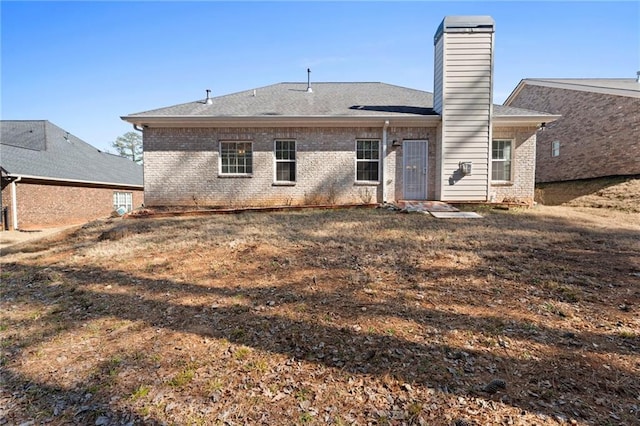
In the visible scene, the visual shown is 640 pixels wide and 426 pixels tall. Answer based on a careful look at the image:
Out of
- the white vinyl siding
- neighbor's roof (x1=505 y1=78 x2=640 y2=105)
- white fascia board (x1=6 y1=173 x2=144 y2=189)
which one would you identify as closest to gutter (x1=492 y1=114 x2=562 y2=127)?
the white vinyl siding

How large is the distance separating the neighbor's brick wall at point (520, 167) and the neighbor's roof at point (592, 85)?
19.2 feet

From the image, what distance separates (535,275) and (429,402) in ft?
9.73

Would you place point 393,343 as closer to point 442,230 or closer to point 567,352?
point 567,352

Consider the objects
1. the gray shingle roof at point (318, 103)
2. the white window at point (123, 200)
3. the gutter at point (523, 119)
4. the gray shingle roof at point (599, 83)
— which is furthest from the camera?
the white window at point (123, 200)

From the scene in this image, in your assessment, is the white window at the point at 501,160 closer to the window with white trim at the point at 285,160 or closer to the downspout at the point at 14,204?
the window with white trim at the point at 285,160

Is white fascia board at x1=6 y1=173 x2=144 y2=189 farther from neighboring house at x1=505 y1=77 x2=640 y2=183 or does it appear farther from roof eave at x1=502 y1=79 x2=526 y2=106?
roof eave at x1=502 y1=79 x2=526 y2=106

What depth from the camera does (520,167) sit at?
35.7ft

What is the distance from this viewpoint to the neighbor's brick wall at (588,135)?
12594 millimetres

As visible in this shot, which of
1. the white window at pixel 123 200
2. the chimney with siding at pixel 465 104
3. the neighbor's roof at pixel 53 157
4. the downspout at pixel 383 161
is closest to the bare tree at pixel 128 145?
the neighbor's roof at pixel 53 157

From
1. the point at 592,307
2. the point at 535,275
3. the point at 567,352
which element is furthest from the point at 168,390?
the point at 535,275

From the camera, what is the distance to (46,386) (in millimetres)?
2303

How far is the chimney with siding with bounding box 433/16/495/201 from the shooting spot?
33.6 feet

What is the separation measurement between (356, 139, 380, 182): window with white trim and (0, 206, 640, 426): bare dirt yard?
19.1ft

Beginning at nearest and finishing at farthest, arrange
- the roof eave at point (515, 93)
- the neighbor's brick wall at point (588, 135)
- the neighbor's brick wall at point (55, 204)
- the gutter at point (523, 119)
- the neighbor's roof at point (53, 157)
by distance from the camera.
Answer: the gutter at point (523, 119) < the neighbor's brick wall at point (588, 135) < the neighbor's brick wall at point (55, 204) < the neighbor's roof at point (53, 157) < the roof eave at point (515, 93)
